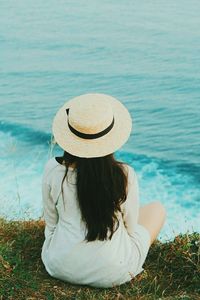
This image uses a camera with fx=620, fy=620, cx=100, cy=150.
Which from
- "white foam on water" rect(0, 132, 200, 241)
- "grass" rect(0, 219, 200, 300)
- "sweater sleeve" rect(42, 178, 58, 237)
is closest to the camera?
"grass" rect(0, 219, 200, 300)

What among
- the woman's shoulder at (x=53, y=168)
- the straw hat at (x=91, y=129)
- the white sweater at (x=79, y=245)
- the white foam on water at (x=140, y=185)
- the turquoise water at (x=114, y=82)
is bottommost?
the turquoise water at (x=114, y=82)

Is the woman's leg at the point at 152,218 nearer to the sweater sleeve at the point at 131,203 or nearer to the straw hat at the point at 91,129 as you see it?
the sweater sleeve at the point at 131,203

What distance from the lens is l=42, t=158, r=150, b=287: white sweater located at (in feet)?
12.3

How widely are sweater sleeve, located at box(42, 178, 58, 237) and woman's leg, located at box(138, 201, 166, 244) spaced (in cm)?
66

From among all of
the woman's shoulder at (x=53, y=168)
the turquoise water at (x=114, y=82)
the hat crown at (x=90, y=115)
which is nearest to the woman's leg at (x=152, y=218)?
the woman's shoulder at (x=53, y=168)

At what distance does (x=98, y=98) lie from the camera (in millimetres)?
3623

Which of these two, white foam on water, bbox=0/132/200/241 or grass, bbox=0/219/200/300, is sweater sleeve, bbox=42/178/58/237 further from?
white foam on water, bbox=0/132/200/241

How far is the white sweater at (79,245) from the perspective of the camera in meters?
3.75

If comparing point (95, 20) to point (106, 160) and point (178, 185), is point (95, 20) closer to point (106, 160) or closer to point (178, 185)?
point (178, 185)

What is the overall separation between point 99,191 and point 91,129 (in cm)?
37

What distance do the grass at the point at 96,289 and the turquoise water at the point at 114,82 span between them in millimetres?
2082

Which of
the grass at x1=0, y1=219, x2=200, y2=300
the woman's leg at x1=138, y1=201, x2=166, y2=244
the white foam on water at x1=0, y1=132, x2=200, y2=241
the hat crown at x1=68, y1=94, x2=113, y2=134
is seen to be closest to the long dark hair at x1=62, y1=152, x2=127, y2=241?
the hat crown at x1=68, y1=94, x2=113, y2=134

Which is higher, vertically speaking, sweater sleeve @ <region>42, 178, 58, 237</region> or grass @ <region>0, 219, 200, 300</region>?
sweater sleeve @ <region>42, 178, 58, 237</region>

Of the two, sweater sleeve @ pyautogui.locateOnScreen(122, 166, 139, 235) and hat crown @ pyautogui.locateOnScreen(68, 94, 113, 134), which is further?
sweater sleeve @ pyautogui.locateOnScreen(122, 166, 139, 235)
